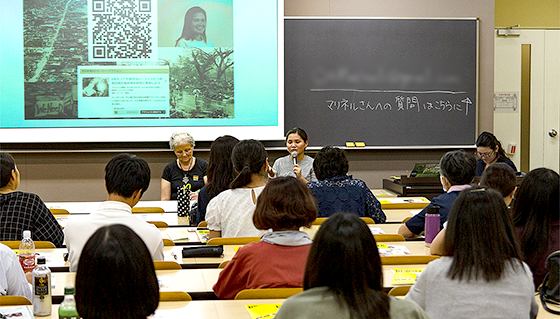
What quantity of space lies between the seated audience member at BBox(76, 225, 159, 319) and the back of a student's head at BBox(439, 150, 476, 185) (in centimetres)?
242

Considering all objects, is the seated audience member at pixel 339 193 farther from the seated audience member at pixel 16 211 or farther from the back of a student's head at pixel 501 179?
the seated audience member at pixel 16 211

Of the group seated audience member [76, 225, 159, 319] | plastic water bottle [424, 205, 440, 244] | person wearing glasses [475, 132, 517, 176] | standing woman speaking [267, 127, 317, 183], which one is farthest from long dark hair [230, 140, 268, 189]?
person wearing glasses [475, 132, 517, 176]

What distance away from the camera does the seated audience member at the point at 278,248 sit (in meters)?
2.11

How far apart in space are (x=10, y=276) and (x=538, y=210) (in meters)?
2.21

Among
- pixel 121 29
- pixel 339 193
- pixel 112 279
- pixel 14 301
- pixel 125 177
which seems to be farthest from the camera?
pixel 121 29

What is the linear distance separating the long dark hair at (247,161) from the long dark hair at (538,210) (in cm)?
146

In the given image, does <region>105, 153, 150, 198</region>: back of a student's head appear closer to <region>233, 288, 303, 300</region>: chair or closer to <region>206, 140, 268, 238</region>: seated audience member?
<region>206, 140, 268, 238</region>: seated audience member

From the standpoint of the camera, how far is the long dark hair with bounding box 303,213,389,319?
125cm

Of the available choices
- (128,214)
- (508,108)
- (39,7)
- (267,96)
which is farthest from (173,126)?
(508,108)

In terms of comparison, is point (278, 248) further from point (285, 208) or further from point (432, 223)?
point (432, 223)

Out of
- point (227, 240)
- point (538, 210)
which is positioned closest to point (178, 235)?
point (227, 240)

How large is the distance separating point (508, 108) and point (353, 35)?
2376 mm

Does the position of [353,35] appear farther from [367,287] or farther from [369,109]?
[367,287]

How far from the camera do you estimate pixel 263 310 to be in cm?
195
